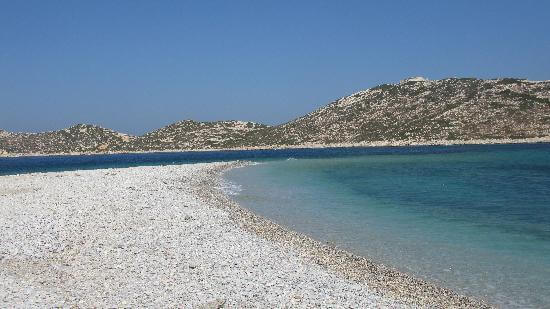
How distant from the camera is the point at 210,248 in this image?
16359 mm

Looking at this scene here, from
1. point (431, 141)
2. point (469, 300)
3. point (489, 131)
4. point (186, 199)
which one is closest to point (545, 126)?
point (489, 131)

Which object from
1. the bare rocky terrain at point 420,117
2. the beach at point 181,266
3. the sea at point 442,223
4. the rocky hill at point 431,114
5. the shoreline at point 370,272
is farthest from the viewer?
the bare rocky terrain at point 420,117

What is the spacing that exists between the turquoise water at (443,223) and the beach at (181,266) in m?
1.36

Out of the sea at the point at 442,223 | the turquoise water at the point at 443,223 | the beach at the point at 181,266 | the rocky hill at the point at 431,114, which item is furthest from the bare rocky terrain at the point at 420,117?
the beach at the point at 181,266

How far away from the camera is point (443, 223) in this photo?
72.2 ft

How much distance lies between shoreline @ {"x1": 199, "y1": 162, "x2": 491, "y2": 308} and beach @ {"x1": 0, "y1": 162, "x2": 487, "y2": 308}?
30mm

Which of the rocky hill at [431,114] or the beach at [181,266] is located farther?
the rocky hill at [431,114]

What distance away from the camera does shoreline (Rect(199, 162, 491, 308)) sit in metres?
12.1

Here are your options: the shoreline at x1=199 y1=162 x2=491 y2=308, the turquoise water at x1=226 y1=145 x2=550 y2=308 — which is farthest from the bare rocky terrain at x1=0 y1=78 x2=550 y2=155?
the shoreline at x1=199 y1=162 x2=491 y2=308

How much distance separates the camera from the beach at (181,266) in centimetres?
1138

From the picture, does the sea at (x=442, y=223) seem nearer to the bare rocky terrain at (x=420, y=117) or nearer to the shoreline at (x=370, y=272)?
the shoreline at (x=370, y=272)

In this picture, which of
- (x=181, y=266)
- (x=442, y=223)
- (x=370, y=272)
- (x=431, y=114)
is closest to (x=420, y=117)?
(x=431, y=114)

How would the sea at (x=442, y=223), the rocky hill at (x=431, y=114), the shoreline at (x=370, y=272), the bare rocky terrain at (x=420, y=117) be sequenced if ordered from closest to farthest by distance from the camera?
1. the shoreline at (x=370, y=272)
2. the sea at (x=442, y=223)
3. the rocky hill at (x=431, y=114)
4. the bare rocky terrain at (x=420, y=117)

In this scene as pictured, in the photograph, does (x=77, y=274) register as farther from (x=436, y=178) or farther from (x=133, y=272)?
(x=436, y=178)
